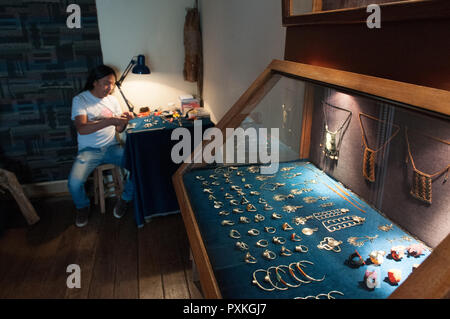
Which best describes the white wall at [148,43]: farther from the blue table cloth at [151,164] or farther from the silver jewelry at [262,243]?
the silver jewelry at [262,243]

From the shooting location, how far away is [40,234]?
3.30 m

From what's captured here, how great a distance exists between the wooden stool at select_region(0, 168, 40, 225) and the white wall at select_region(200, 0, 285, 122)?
2.32 metres

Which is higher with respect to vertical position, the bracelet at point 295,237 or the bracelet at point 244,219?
the bracelet at point 295,237

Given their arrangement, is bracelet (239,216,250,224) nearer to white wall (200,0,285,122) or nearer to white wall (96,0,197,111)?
white wall (200,0,285,122)

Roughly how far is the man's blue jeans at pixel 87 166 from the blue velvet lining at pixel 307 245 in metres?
2.35

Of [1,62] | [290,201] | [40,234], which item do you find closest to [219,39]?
[290,201]

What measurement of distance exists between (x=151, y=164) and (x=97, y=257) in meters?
1.04

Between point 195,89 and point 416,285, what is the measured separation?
3955 millimetres

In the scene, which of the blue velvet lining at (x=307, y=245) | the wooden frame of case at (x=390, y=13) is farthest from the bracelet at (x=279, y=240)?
the wooden frame of case at (x=390, y=13)

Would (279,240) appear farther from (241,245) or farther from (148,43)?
(148,43)

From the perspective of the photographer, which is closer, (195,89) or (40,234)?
(40,234)

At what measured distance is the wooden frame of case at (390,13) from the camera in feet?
2.47

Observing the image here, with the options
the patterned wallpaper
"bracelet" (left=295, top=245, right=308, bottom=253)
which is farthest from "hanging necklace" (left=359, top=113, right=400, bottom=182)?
the patterned wallpaper
